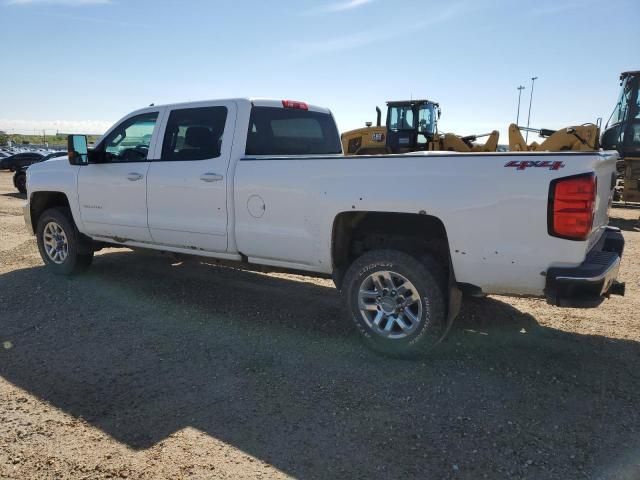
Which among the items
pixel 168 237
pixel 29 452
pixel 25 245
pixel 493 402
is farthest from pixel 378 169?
pixel 25 245

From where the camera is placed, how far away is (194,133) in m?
5.26

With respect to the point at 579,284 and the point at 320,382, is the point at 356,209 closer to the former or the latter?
the point at 320,382

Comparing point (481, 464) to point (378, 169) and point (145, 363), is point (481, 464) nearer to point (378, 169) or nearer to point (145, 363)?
point (378, 169)

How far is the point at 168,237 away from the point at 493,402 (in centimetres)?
347

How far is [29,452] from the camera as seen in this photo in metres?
2.92

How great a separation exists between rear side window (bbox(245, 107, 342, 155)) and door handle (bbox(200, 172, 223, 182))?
377 millimetres

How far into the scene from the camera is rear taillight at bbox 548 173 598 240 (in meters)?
3.25

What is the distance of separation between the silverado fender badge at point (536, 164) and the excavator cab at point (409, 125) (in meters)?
12.2

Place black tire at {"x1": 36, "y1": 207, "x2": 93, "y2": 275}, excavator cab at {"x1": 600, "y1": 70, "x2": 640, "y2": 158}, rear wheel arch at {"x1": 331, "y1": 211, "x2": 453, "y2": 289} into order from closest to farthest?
1. rear wheel arch at {"x1": 331, "y1": 211, "x2": 453, "y2": 289}
2. black tire at {"x1": 36, "y1": 207, "x2": 93, "y2": 275}
3. excavator cab at {"x1": 600, "y1": 70, "x2": 640, "y2": 158}

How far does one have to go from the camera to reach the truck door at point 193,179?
488cm

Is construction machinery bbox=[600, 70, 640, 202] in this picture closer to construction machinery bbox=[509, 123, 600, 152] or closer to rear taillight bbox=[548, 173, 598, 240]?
construction machinery bbox=[509, 123, 600, 152]

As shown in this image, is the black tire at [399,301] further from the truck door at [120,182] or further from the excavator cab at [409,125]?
the excavator cab at [409,125]

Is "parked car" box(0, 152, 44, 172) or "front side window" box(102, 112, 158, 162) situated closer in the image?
"front side window" box(102, 112, 158, 162)

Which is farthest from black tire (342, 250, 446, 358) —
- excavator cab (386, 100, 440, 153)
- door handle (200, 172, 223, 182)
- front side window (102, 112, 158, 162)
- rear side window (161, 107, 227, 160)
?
excavator cab (386, 100, 440, 153)
